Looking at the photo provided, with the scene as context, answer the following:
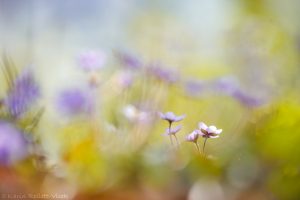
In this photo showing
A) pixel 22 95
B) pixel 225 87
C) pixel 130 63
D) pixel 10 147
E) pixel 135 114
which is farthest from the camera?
pixel 225 87

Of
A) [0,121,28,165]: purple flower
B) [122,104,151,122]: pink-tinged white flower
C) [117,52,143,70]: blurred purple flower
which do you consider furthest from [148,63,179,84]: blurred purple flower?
[0,121,28,165]: purple flower

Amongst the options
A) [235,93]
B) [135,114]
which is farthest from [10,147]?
[235,93]

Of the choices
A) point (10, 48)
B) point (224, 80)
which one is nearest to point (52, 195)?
point (224, 80)

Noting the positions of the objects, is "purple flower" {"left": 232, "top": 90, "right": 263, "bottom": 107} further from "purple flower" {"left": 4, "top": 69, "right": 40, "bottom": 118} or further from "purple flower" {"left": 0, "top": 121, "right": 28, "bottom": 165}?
"purple flower" {"left": 0, "top": 121, "right": 28, "bottom": 165}

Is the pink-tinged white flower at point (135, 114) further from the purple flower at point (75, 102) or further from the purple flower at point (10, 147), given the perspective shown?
the purple flower at point (10, 147)

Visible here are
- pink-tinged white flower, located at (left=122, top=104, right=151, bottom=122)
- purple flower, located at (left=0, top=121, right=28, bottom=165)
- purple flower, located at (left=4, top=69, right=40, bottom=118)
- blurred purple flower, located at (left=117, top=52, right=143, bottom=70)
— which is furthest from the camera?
blurred purple flower, located at (left=117, top=52, right=143, bottom=70)

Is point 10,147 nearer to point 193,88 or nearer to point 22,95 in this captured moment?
point 22,95
